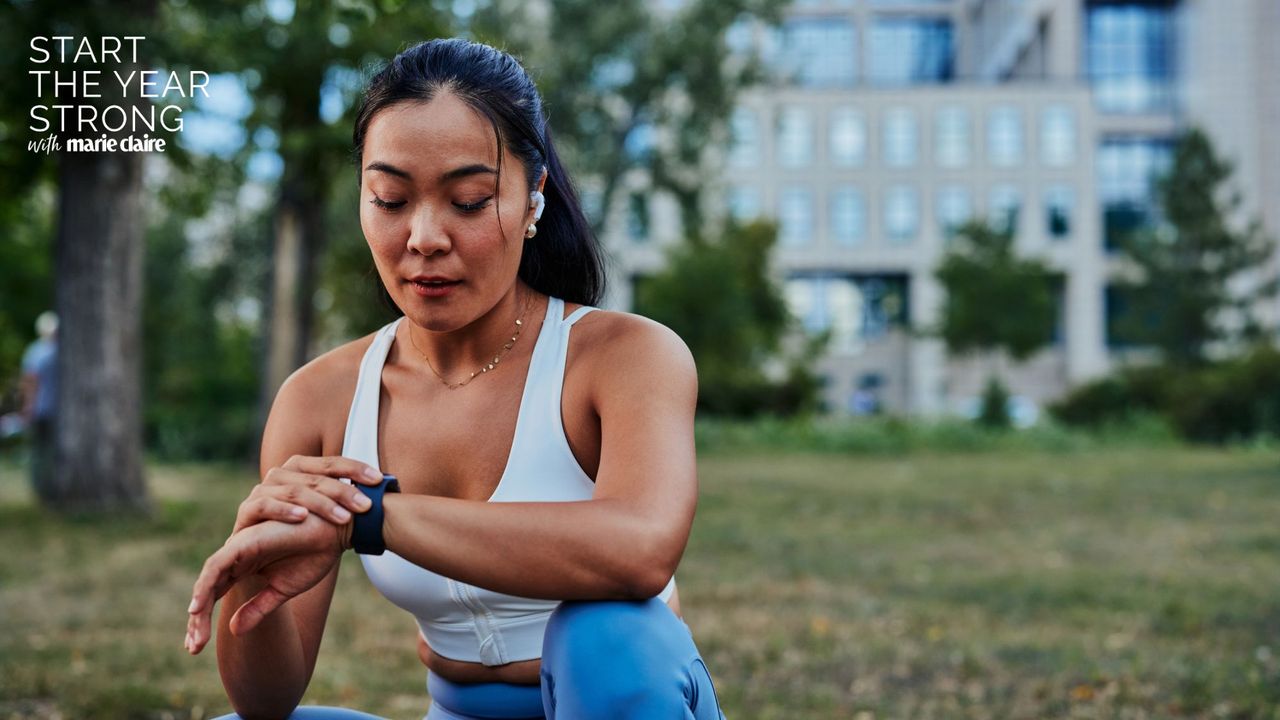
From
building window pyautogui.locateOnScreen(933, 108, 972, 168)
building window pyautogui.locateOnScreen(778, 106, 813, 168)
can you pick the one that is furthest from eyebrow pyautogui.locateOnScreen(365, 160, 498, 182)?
building window pyautogui.locateOnScreen(933, 108, 972, 168)

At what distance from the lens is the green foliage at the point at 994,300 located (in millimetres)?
36188

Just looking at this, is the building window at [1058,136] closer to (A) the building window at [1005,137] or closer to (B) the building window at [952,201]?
(A) the building window at [1005,137]

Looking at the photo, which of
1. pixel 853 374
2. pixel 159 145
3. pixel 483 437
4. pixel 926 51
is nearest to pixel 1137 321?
pixel 853 374

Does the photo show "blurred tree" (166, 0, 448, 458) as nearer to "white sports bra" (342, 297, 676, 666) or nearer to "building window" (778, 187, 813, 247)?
"white sports bra" (342, 297, 676, 666)

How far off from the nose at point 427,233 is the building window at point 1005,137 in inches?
2411

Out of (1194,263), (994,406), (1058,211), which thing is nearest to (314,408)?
(994,406)

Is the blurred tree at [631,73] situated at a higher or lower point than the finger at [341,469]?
higher

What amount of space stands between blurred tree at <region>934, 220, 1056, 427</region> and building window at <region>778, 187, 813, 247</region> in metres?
23.9

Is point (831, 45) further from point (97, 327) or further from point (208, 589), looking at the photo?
point (208, 589)

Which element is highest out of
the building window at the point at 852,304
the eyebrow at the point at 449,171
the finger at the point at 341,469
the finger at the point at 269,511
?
the building window at the point at 852,304

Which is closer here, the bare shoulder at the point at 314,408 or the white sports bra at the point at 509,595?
the white sports bra at the point at 509,595

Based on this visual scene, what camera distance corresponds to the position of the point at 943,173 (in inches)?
2400

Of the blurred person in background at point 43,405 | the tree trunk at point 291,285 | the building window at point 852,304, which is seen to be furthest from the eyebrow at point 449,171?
→ the building window at point 852,304

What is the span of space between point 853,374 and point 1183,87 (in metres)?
19.9
